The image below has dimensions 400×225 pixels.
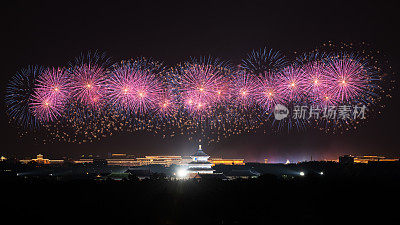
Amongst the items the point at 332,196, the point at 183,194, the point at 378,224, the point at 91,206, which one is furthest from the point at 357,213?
the point at 91,206

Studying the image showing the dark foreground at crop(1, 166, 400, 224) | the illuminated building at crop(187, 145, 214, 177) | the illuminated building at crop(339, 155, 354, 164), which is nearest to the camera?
the dark foreground at crop(1, 166, 400, 224)

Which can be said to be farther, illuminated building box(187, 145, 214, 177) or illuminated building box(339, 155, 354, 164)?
illuminated building box(339, 155, 354, 164)

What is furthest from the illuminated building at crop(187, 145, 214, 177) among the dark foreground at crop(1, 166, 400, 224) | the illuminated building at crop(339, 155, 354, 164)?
the illuminated building at crop(339, 155, 354, 164)

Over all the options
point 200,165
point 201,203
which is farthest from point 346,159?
point 201,203

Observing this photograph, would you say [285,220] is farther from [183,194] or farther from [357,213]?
[183,194]

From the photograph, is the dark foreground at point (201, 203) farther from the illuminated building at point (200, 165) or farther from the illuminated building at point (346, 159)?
the illuminated building at point (346, 159)

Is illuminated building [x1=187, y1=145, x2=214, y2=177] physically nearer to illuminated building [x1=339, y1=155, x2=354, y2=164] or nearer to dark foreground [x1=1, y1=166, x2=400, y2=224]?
dark foreground [x1=1, y1=166, x2=400, y2=224]

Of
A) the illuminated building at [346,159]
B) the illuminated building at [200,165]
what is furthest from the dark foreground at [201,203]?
the illuminated building at [346,159]
